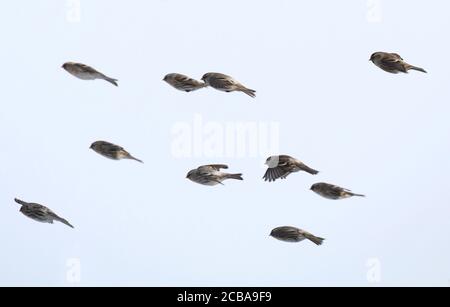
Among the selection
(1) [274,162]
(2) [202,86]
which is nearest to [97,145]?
(2) [202,86]

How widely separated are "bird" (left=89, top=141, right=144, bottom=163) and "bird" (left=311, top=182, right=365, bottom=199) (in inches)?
44.5

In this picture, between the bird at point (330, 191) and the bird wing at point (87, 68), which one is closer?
the bird wing at point (87, 68)

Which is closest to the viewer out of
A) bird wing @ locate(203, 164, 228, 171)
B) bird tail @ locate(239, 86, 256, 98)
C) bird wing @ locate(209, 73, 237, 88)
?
bird tail @ locate(239, 86, 256, 98)

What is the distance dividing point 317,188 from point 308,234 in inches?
11.4

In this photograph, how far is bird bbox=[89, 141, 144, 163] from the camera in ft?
14.9

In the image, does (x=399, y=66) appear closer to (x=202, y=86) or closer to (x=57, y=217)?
(x=202, y=86)

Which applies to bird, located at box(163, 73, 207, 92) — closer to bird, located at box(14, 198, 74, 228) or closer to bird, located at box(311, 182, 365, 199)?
bird, located at box(311, 182, 365, 199)

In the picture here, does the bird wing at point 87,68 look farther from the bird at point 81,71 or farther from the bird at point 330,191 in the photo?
the bird at point 330,191

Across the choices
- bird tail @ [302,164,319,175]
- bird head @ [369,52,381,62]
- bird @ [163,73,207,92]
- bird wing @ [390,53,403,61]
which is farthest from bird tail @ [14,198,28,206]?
bird wing @ [390,53,403,61]

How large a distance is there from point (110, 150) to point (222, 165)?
68 centimetres

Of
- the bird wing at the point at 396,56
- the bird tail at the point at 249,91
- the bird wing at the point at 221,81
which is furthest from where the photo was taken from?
the bird wing at the point at 396,56

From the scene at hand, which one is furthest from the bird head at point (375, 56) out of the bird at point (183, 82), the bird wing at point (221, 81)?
the bird at point (183, 82)

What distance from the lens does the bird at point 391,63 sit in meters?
4.56

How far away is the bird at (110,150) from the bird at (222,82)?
62 centimetres
